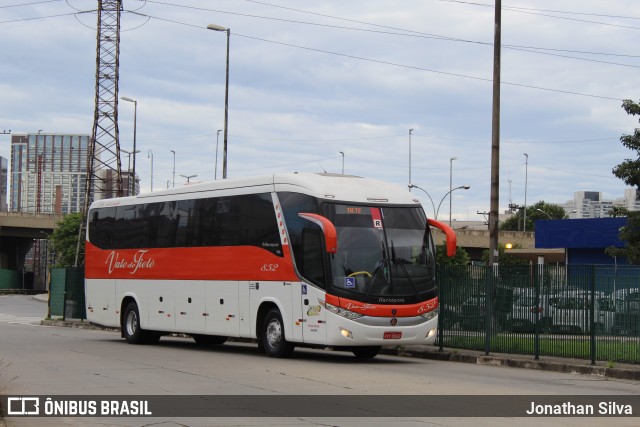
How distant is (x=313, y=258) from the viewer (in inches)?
800

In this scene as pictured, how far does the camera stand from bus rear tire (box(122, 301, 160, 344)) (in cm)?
2712

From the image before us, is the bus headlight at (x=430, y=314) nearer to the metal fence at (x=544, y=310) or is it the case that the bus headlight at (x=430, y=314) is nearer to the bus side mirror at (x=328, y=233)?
the metal fence at (x=544, y=310)

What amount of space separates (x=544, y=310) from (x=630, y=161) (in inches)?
456

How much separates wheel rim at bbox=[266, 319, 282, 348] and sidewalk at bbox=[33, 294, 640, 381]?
371 cm

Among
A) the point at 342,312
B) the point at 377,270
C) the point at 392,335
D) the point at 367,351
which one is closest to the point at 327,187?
the point at 377,270

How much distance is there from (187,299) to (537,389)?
1121cm

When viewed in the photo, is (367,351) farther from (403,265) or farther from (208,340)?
(208,340)

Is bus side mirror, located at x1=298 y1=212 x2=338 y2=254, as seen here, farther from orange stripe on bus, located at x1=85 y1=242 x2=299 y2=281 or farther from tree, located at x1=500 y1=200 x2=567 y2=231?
tree, located at x1=500 y1=200 x2=567 y2=231

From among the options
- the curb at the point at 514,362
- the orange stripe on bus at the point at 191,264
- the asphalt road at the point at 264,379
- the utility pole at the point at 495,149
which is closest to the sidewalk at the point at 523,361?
the curb at the point at 514,362

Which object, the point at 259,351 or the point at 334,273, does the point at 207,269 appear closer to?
the point at 259,351

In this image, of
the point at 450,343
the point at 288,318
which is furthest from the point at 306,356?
the point at 450,343

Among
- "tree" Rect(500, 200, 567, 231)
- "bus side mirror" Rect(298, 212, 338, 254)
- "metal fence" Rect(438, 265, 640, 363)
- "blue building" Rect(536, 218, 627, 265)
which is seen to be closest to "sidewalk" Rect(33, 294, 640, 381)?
"metal fence" Rect(438, 265, 640, 363)

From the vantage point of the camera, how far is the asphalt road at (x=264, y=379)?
11.7m

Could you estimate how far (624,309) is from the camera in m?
19.2
